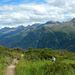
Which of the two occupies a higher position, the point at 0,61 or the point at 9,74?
the point at 9,74

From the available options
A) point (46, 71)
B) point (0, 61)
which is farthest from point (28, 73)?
point (0, 61)

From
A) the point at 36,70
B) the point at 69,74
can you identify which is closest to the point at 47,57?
the point at 36,70

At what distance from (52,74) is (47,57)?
8.11 meters

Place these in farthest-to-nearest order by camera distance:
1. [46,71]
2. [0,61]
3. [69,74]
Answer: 1. [0,61]
2. [46,71]
3. [69,74]

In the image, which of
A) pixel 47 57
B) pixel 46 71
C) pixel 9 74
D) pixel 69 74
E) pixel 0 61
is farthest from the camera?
pixel 47 57

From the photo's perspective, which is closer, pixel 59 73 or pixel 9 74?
pixel 59 73

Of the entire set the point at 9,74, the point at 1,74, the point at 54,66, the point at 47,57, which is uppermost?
the point at 54,66

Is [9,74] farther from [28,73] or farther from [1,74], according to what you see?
[28,73]

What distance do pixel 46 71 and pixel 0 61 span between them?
8.31 metres

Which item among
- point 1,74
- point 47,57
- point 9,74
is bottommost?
point 47,57

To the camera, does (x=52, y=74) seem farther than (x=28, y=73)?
No

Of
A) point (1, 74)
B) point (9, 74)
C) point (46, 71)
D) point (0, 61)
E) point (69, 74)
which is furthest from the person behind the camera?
point (0, 61)

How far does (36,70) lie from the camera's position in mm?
8586

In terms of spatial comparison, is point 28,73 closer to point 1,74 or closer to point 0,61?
point 1,74
